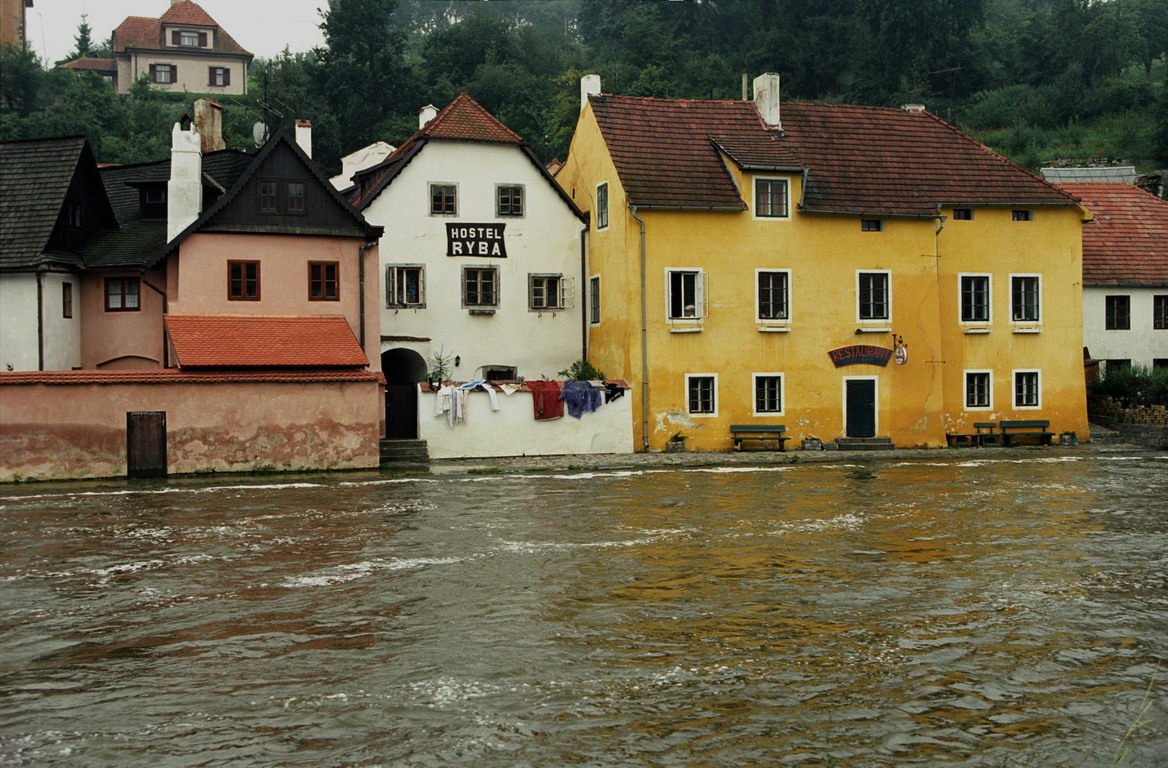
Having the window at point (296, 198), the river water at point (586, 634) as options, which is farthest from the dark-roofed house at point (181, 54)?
the river water at point (586, 634)

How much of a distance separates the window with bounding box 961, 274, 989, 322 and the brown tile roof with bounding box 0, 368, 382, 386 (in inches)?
739

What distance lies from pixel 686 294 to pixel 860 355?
578 centimetres

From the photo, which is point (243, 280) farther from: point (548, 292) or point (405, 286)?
point (548, 292)

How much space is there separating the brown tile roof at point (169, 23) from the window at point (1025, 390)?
69.6 metres

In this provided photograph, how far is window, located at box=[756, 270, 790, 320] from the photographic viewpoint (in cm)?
3644

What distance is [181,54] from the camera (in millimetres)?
89312

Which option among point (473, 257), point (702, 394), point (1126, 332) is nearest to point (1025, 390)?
point (1126, 332)

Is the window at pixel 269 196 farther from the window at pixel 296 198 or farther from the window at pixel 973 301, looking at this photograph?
the window at pixel 973 301

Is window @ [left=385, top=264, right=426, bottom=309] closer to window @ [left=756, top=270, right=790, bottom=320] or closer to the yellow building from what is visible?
the yellow building

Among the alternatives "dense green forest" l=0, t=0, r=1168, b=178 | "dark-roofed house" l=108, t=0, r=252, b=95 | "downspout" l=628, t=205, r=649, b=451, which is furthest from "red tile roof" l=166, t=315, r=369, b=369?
"dark-roofed house" l=108, t=0, r=252, b=95

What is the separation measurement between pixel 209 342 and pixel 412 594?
1744 centimetres

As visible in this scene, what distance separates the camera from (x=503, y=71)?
250 feet

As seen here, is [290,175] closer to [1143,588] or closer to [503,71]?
[1143,588]

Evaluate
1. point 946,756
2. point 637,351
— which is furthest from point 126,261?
point 946,756
